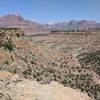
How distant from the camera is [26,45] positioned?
3262 cm

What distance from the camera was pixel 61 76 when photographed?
22781 millimetres

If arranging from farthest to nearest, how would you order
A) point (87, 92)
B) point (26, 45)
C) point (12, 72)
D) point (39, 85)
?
1. point (26, 45)
2. point (87, 92)
3. point (12, 72)
4. point (39, 85)

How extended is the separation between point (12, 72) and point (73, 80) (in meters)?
5.49

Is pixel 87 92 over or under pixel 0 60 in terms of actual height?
under

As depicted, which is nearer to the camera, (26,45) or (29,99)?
(29,99)

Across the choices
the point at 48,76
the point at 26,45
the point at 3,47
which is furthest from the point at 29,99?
the point at 26,45

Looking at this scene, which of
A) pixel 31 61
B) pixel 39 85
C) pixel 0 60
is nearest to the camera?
pixel 39 85

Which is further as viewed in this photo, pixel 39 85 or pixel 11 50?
pixel 11 50

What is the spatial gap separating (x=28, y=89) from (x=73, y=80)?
7.88 metres

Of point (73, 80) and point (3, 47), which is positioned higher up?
point (3, 47)

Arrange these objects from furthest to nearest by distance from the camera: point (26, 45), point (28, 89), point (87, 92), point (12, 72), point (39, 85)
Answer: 1. point (26, 45)
2. point (87, 92)
3. point (12, 72)
4. point (39, 85)
5. point (28, 89)

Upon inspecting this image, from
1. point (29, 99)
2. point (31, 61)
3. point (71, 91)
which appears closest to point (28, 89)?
point (29, 99)

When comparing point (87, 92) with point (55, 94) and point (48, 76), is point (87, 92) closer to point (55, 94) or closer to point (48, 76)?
point (48, 76)

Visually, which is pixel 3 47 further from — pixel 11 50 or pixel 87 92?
pixel 87 92
